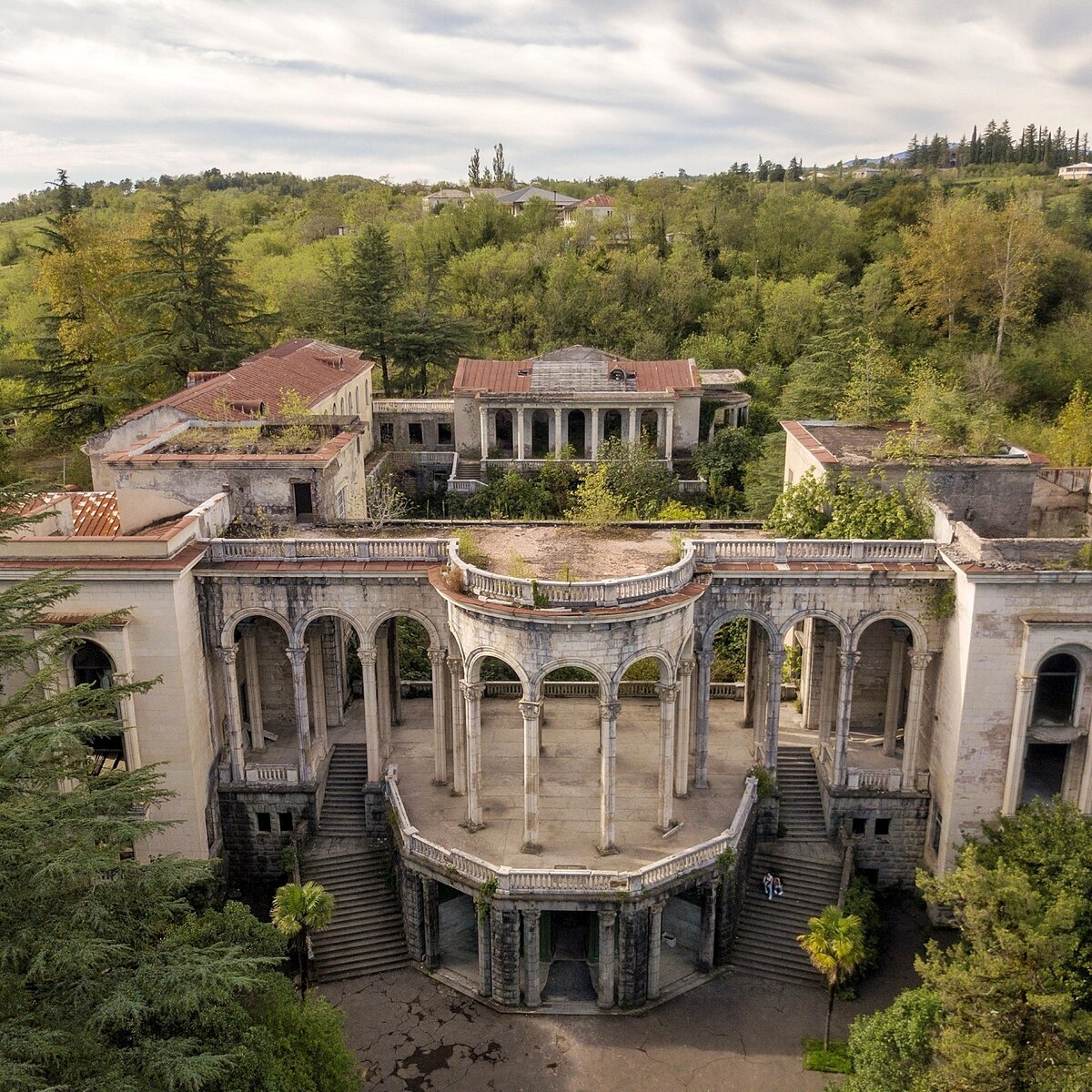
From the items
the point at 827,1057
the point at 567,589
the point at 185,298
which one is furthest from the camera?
the point at 185,298

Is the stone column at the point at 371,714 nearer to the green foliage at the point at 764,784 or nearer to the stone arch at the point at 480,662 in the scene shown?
the stone arch at the point at 480,662

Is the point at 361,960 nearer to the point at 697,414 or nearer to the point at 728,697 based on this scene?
the point at 728,697

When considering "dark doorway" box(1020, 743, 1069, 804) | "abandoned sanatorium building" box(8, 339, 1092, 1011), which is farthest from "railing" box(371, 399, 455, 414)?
A: "dark doorway" box(1020, 743, 1069, 804)

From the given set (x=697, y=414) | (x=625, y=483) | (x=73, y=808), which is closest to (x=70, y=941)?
(x=73, y=808)

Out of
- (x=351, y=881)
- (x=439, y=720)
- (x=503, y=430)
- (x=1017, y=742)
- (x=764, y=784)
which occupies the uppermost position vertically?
(x=503, y=430)

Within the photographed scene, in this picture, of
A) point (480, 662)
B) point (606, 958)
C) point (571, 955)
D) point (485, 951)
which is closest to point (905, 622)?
point (480, 662)

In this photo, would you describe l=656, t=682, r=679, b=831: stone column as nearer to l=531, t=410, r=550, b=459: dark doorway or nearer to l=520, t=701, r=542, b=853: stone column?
l=520, t=701, r=542, b=853: stone column

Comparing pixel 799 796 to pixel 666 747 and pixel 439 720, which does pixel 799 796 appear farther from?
pixel 439 720
